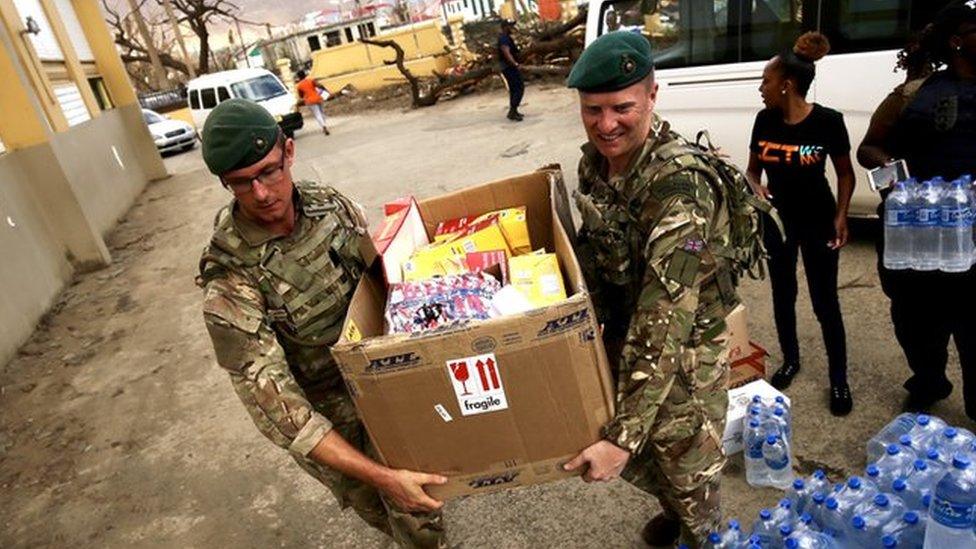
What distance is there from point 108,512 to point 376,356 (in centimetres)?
312

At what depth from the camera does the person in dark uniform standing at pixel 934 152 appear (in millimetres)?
2238

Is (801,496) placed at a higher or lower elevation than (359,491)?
lower

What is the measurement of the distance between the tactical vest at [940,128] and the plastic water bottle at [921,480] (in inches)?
47.5

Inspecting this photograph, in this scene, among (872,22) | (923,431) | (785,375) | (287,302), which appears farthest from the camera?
(872,22)

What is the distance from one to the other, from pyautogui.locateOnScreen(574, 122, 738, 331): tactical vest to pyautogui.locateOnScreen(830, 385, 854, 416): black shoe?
1540 mm

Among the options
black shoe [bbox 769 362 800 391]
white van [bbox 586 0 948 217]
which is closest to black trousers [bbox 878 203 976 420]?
black shoe [bbox 769 362 800 391]

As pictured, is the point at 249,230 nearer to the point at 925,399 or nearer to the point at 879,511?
the point at 879,511

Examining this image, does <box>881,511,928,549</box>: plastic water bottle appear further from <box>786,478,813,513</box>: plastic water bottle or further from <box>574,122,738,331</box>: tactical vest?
<box>574,122,738,331</box>: tactical vest

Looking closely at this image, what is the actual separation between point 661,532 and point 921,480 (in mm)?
1023

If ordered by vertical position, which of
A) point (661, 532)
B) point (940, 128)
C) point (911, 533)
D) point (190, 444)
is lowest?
point (190, 444)

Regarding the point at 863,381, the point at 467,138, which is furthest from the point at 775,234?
the point at 467,138

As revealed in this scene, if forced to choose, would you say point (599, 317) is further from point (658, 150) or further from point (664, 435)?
point (658, 150)

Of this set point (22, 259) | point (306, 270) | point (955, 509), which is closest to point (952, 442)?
point (955, 509)

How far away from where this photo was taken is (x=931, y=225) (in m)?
2.39
